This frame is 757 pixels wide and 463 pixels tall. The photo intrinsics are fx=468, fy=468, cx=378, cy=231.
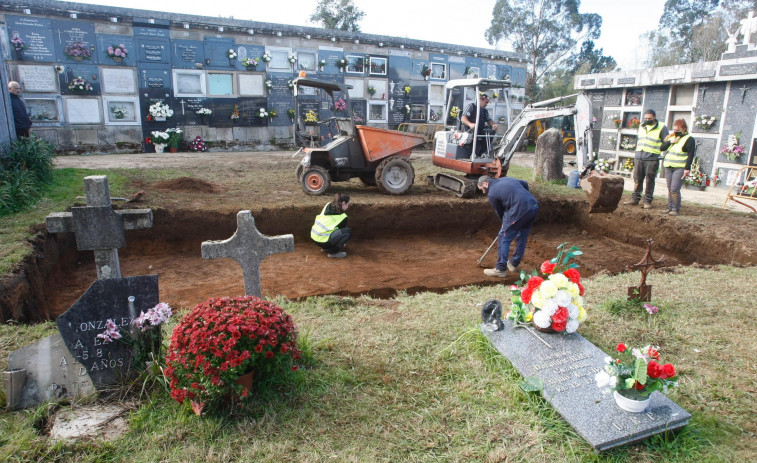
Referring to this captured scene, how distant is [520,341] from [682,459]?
1214 millimetres

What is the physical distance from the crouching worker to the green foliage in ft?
15.0

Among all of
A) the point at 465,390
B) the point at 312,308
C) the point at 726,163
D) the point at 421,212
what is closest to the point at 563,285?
the point at 465,390

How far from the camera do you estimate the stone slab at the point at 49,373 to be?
2.85 m

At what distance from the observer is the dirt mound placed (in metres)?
9.77

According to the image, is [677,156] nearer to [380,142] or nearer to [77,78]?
[380,142]

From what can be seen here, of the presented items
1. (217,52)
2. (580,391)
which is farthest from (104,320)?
(217,52)

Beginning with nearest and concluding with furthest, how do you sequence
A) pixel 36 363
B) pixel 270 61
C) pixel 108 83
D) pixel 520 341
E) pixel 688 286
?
1. pixel 36 363
2. pixel 520 341
3. pixel 688 286
4. pixel 108 83
5. pixel 270 61

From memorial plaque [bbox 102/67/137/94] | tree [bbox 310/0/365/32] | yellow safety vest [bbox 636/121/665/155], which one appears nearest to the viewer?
yellow safety vest [bbox 636/121/665/155]

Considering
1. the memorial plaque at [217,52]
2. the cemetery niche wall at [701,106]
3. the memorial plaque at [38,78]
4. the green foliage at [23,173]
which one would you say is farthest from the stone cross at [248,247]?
the memorial plaque at [217,52]

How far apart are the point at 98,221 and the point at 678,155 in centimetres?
920

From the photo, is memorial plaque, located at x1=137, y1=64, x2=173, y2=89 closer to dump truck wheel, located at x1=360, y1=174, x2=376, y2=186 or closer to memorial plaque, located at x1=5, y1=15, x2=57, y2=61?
memorial plaque, located at x1=5, y1=15, x2=57, y2=61

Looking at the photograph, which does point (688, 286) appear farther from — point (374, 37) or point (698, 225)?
point (374, 37)

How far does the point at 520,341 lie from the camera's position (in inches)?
139

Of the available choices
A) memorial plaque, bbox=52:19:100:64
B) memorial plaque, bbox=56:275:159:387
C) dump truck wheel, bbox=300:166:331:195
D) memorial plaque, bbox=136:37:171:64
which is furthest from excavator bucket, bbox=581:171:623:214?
memorial plaque, bbox=52:19:100:64
